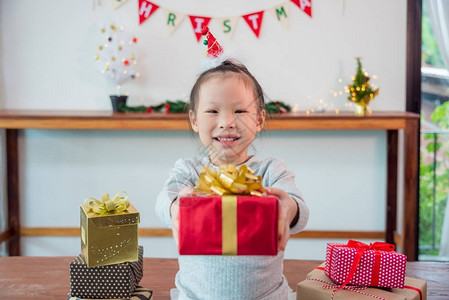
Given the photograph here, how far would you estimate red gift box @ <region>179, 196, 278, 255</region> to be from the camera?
3.34 ft

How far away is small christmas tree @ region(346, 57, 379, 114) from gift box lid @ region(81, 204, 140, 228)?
211 centimetres

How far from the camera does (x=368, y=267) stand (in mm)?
1543

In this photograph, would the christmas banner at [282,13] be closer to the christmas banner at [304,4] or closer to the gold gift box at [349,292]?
the christmas banner at [304,4]

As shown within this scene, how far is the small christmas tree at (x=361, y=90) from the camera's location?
335cm

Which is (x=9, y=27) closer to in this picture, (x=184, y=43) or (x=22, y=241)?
(x=184, y=43)

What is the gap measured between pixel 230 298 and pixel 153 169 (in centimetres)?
241

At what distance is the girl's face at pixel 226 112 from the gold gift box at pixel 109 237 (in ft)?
1.27

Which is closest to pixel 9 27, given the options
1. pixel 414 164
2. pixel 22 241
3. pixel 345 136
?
pixel 22 241

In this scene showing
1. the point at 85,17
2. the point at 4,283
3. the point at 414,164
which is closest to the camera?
the point at 4,283

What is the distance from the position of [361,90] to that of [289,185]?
2171 mm

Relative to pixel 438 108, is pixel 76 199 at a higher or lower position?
lower

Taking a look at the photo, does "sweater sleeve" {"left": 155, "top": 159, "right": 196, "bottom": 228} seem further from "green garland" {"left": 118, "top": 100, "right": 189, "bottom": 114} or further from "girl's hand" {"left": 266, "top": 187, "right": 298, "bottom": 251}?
"green garland" {"left": 118, "top": 100, "right": 189, "bottom": 114}

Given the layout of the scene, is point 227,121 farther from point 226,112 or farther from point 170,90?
point 170,90

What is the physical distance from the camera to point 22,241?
376 centimetres
